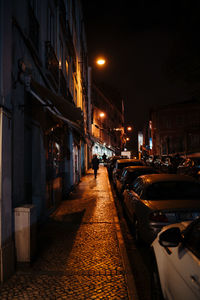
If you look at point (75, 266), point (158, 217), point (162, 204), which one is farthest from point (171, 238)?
point (75, 266)

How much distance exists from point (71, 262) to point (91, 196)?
25.6 ft

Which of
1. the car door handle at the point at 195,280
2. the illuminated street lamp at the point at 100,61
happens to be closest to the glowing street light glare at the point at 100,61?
the illuminated street lamp at the point at 100,61

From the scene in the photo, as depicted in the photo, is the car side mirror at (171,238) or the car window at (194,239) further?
the car side mirror at (171,238)

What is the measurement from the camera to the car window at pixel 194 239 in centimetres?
231

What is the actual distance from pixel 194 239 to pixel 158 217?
7.81ft

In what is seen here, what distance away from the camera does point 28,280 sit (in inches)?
161

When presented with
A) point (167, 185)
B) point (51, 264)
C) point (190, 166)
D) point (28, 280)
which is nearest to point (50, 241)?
point (51, 264)

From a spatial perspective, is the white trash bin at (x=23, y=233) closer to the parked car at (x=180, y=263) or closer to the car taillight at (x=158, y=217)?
the car taillight at (x=158, y=217)

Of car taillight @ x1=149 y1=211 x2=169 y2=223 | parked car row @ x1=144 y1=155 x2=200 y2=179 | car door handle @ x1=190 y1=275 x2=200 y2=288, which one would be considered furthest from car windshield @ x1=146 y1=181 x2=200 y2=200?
parked car row @ x1=144 y1=155 x2=200 y2=179

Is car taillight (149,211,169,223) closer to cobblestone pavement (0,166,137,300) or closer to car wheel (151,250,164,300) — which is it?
cobblestone pavement (0,166,137,300)

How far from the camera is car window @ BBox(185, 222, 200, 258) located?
7.58 ft

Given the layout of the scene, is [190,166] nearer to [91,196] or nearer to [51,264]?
[91,196]

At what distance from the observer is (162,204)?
5.07 meters

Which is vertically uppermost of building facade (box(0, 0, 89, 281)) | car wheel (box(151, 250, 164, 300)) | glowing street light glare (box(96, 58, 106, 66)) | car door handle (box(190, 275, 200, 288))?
glowing street light glare (box(96, 58, 106, 66))
